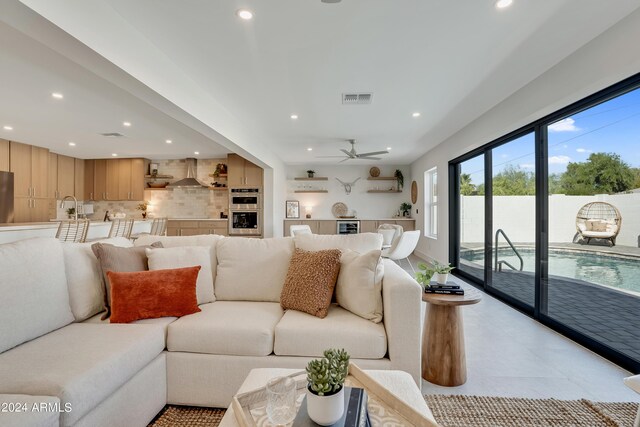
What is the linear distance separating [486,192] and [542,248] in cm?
136

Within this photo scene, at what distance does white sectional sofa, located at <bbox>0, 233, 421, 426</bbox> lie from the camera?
4.33 ft

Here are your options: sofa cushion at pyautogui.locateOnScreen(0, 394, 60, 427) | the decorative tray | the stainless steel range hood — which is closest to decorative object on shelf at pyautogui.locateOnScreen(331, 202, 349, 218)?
the stainless steel range hood

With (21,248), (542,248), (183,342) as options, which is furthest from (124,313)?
(542,248)

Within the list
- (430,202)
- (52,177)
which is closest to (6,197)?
(52,177)

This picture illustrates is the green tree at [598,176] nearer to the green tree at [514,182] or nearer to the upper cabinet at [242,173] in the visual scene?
the green tree at [514,182]

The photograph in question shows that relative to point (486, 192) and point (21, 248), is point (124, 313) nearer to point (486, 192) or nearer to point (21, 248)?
point (21, 248)

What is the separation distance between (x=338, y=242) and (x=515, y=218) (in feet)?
8.49

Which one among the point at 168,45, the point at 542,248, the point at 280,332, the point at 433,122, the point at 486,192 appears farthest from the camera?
the point at 433,122

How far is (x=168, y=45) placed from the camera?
8.54 ft

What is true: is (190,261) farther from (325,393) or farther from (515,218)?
(515,218)

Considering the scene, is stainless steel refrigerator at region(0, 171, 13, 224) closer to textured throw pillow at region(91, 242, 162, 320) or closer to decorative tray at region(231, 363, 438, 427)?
textured throw pillow at region(91, 242, 162, 320)

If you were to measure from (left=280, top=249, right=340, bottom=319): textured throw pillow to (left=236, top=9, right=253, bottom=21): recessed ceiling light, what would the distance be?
1766mm

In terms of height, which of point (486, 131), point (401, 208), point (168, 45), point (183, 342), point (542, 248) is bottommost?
point (183, 342)

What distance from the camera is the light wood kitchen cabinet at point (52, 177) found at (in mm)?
6539
